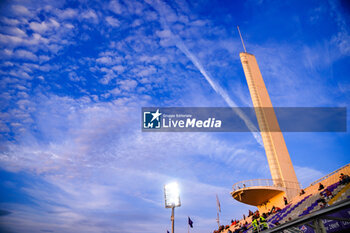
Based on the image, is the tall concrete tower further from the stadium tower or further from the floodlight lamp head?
the floodlight lamp head

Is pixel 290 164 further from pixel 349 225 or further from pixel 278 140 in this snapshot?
pixel 349 225

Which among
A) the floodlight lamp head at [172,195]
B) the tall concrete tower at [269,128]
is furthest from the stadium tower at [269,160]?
the floodlight lamp head at [172,195]

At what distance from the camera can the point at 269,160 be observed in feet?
110

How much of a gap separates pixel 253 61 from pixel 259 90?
8.31 m

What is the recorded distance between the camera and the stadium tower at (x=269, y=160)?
97.2 ft

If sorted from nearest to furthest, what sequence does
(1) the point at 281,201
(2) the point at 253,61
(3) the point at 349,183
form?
(3) the point at 349,183 → (1) the point at 281,201 → (2) the point at 253,61

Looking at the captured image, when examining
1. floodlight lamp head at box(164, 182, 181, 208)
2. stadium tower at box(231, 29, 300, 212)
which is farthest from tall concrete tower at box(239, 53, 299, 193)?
floodlight lamp head at box(164, 182, 181, 208)

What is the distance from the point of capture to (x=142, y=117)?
26.4 m

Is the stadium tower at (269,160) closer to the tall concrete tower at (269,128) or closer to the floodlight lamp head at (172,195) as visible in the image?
the tall concrete tower at (269,128)

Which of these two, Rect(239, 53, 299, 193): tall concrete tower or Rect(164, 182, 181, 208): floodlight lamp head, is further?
Rect(239, 53, 299, 193): tall concrete tower

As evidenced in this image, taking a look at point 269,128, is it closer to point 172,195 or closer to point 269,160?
point 269,160

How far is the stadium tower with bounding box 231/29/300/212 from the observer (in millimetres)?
29625

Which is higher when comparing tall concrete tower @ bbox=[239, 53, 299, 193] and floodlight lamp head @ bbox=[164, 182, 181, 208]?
tall concrete tower @ bbox=[239, 53, 299, 193]

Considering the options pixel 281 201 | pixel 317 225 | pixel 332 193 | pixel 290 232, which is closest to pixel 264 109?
pixel 281 201
